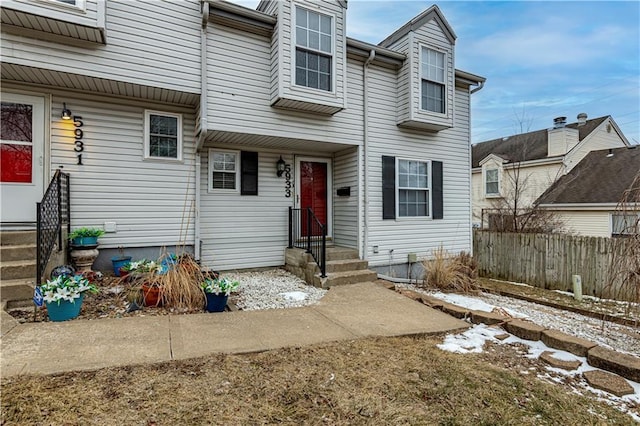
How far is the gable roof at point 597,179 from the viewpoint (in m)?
13.3

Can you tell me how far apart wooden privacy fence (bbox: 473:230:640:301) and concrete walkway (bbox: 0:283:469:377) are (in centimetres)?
532

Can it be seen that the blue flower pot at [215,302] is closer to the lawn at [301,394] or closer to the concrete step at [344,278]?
the lawn at [301,394]

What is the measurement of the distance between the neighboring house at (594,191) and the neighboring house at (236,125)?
8.14 meters

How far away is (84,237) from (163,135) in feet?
7.37

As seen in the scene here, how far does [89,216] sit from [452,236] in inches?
325

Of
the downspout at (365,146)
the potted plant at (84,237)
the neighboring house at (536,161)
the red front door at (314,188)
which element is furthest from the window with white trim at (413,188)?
the neighboring house at (536,161)

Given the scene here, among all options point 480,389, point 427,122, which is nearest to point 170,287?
point 480,389

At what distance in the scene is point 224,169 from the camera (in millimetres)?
7105

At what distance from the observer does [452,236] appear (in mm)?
8953

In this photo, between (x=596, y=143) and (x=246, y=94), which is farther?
(x=596, y=143)

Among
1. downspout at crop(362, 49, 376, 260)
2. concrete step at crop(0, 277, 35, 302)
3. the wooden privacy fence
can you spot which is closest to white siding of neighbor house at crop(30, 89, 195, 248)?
concrete step at crop(0, 277, 35, 302)

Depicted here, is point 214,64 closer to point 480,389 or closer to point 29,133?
point 29,133

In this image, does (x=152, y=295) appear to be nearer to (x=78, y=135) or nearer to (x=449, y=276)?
(x=78, y=135)

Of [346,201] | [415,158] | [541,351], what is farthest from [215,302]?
[415,158]
